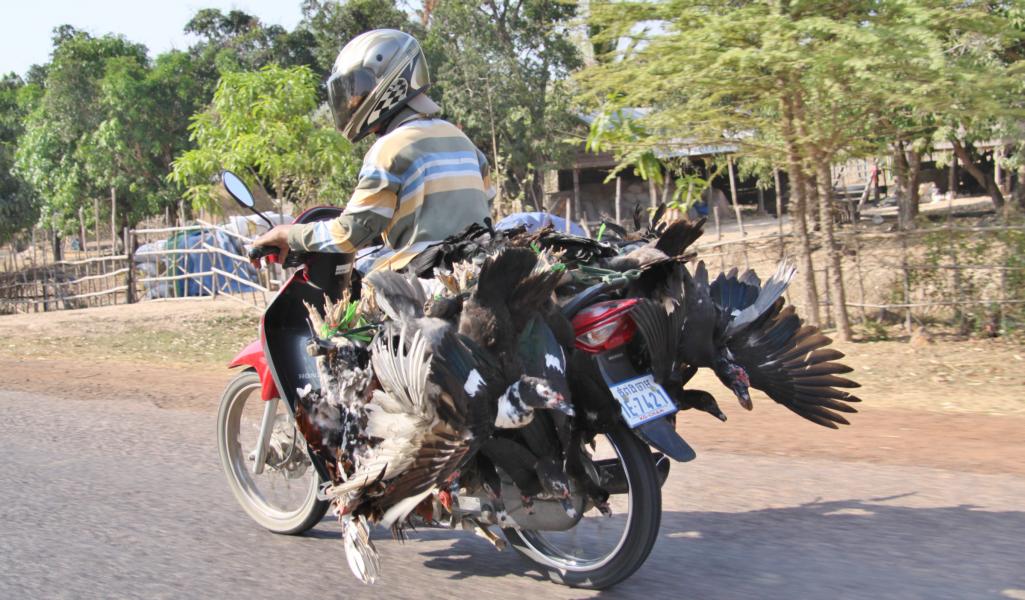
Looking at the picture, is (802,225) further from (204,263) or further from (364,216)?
(204,263)

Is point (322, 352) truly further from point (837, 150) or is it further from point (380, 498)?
point (837, 150)

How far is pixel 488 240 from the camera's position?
3.43 meters

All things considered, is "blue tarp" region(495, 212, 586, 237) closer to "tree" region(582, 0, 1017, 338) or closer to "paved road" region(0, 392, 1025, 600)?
"paved road" region(0, 392, 1025, 600)

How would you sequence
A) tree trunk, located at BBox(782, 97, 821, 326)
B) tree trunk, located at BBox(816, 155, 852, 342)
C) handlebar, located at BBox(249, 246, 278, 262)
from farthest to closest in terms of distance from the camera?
tree trunk, located at BBox(816, 155, 852, 342)
tree trunk, located at BBox(782, 97, 821, 326)
handlebar, located at BBox(249, 246, 278, 262)

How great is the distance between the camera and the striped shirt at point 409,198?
3.70m

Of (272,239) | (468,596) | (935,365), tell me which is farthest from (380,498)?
(935,365)

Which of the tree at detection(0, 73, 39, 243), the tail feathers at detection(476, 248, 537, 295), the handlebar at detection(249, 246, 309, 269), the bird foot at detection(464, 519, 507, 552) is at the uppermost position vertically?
the tree at detection(0, 73, 39, 243)

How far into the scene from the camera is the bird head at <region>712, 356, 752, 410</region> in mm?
3543

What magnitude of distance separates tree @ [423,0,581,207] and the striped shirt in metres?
23.0

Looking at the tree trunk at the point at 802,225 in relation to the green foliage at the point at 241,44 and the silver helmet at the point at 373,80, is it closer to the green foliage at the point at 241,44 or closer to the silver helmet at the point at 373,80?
the silver helmet at the point at 373,80

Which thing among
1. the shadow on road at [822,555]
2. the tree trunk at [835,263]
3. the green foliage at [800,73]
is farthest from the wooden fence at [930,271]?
the shadow on road at [822,555]

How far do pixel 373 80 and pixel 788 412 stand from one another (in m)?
4.60

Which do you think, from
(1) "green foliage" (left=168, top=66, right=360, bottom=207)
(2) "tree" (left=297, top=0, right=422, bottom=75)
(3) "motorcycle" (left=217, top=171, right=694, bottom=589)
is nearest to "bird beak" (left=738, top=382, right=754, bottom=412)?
(3) "motorcycle" (left=217, top=171, right=694, bottom=589)

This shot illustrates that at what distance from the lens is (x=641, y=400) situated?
126 inches
